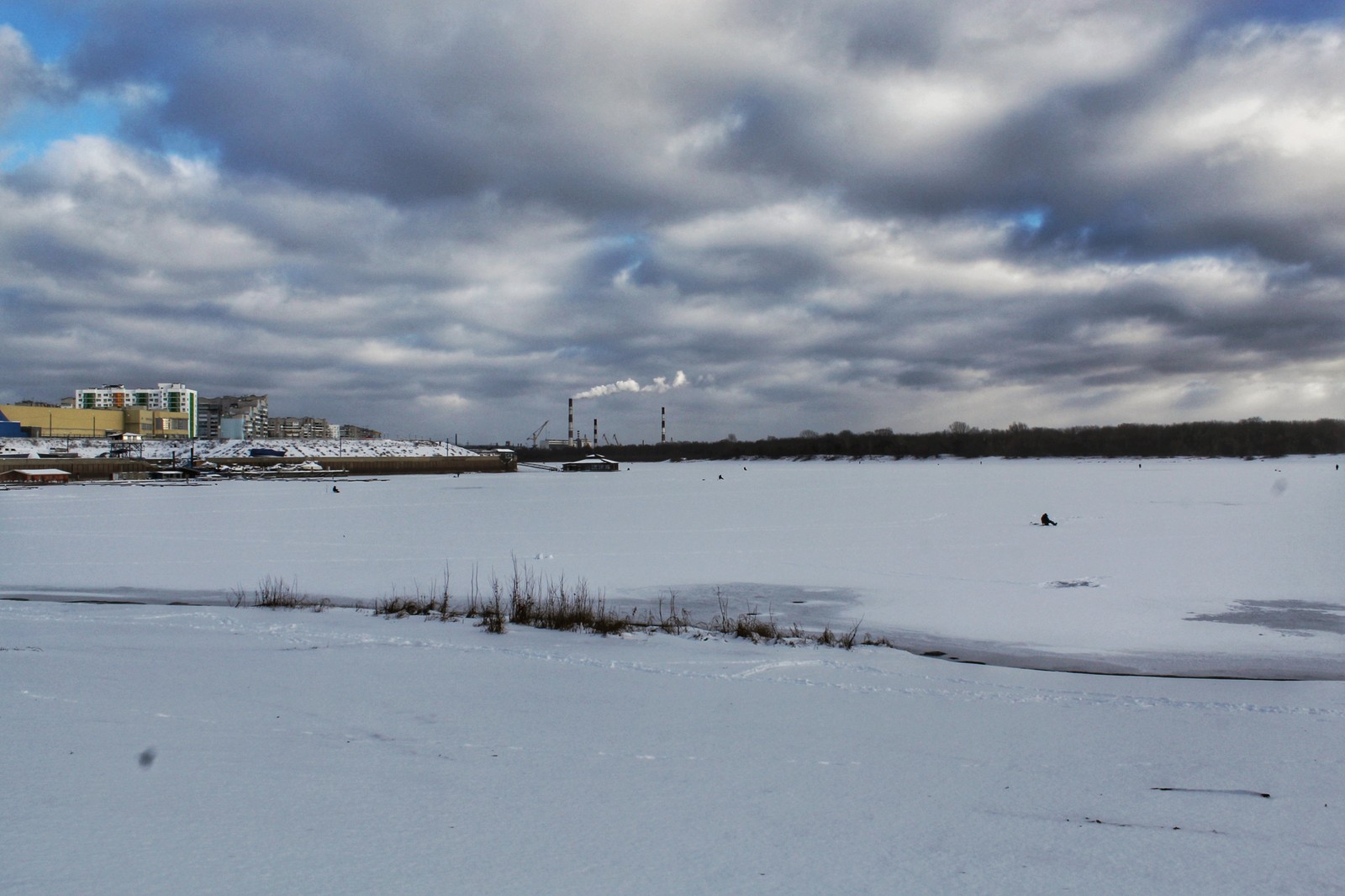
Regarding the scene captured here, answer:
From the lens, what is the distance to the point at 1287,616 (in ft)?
35.9

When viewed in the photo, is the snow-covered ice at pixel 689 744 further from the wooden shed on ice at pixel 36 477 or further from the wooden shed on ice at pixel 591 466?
the wooden shed on ice at pixel 591 466

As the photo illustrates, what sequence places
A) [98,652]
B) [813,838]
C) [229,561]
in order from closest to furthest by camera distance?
[813,838]
[98,652]
[229,561]

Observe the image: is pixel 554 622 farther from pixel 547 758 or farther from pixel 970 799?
pixel 970 799

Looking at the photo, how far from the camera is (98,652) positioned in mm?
7879

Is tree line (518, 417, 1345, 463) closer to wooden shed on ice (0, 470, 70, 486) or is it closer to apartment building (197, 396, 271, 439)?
apartment building (197, 396, 271, 439)

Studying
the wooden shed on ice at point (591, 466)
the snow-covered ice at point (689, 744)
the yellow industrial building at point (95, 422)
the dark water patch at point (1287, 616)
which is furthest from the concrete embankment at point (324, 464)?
the dark water patch at point (1287, 616)

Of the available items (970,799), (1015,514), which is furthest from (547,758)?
(1015,514)

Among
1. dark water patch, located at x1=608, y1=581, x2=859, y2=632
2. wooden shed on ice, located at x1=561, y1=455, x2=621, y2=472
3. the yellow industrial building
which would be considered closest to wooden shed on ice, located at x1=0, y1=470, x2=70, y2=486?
the yellow industrial building

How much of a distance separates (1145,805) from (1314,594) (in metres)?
10.5

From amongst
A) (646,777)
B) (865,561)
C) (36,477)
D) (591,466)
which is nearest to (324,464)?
(591,466)

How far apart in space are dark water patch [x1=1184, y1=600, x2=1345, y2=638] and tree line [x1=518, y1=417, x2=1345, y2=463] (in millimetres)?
96237

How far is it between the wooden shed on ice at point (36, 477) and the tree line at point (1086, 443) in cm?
9003

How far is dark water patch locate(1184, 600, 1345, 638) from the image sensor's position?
1019cm

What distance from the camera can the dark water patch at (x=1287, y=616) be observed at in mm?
10188
